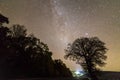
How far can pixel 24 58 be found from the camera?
53250 mm

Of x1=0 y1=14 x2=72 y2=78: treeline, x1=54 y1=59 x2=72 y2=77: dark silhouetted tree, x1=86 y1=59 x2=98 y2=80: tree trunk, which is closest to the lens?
x1=0 y1=14 x2=72 y2=78: treeline

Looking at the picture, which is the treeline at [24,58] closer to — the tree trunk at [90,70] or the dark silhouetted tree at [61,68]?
the dark silhouetted tree at [61,68]

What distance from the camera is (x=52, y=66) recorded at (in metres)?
58.0

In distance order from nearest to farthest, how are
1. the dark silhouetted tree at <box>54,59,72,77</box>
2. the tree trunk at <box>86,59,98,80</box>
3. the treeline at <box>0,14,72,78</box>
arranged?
the treeline at <box>0,14,72,78</box>
the dark silhouetted tree at <box>54,59,72,77</box>
the tree trunk at <box>86,59,98,80</box>

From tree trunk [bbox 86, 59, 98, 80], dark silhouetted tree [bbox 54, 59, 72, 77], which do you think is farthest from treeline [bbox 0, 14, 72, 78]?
tree trunk [bbox 86, 59, 98, 80]

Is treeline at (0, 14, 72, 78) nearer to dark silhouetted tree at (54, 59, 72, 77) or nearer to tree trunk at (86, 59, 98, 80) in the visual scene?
dark silhouetted tree at (54, 59, 72, 77)

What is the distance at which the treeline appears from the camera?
161ft

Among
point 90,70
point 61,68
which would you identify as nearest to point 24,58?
point 61,68

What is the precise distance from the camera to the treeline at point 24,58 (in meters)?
49.2

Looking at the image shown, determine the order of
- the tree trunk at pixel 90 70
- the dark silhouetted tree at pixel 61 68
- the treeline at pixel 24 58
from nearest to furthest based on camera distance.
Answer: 1. the treeline at pixel 24 58
2. the dark silhouetted tree at pixel 61 68
3. the tree trunk at pixel 90 70

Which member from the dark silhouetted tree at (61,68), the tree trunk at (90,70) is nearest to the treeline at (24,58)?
the dark silhouetted tree at (61,68)

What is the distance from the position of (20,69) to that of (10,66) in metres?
2.19

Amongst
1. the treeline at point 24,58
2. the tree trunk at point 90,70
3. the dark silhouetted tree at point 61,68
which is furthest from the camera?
the tree trunk at point 90,70

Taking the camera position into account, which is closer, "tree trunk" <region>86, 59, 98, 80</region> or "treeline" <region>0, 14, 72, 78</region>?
"treeline" <region>0, 14, 72, 78</region>
